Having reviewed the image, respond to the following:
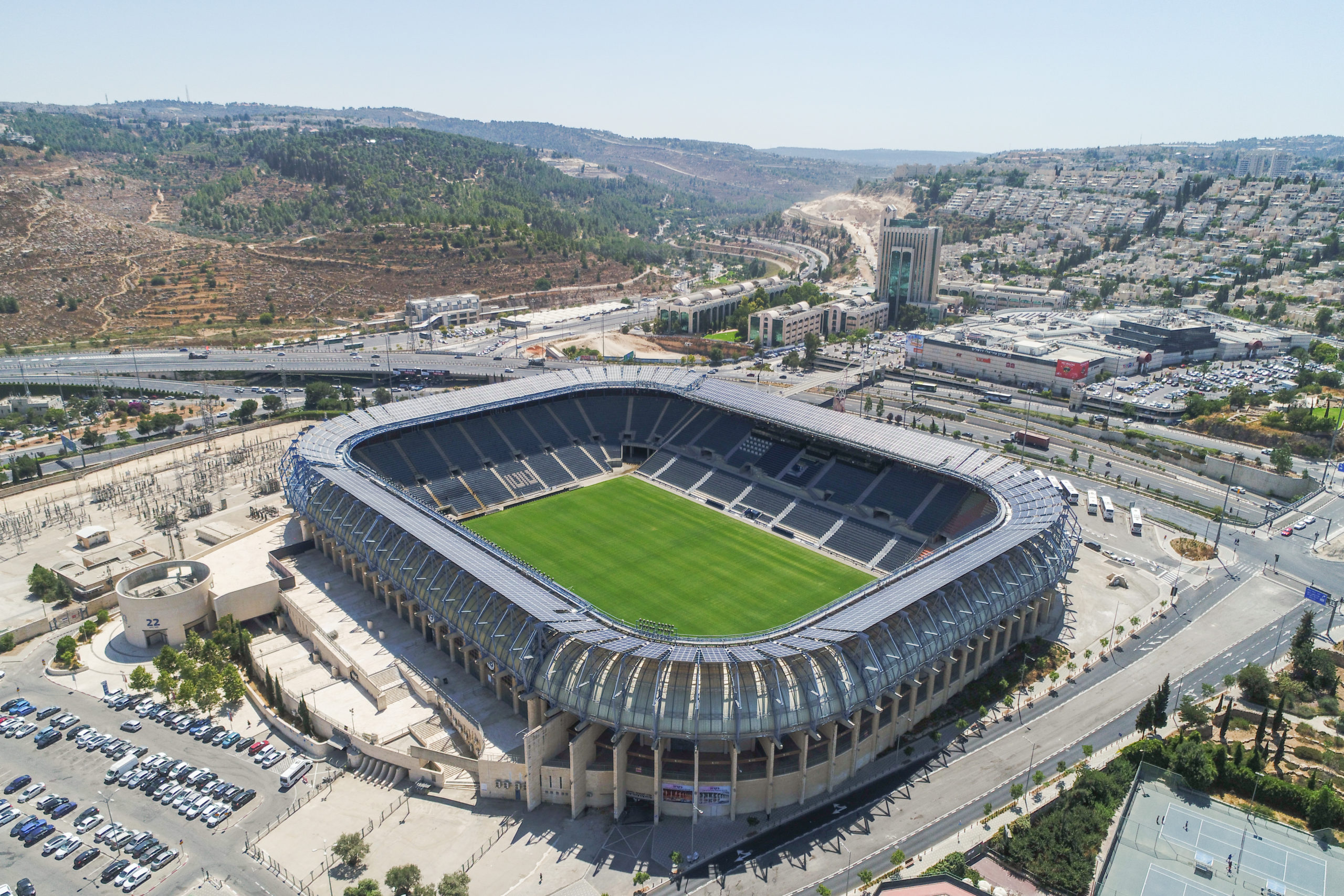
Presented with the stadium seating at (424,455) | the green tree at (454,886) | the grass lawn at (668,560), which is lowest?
the green tree at (454,886)

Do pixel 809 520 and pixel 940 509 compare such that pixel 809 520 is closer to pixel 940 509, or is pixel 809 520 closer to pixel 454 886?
pixel 940 509

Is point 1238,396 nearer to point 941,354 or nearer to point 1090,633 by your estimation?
point 941,354

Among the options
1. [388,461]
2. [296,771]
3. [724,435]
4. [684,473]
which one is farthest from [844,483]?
[296,771]

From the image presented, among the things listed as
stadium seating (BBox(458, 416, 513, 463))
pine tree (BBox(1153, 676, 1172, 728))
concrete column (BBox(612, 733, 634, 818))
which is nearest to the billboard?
pine tree (BBox(1153, 676, 1172, 728))

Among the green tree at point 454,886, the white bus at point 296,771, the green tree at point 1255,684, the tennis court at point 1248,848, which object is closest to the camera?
the green tree at point 454,886

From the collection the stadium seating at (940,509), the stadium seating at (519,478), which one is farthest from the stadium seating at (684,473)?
the stadium seating at (940,509)

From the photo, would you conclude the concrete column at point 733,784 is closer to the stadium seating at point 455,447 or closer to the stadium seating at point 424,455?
the stadium seating at point 424,455
